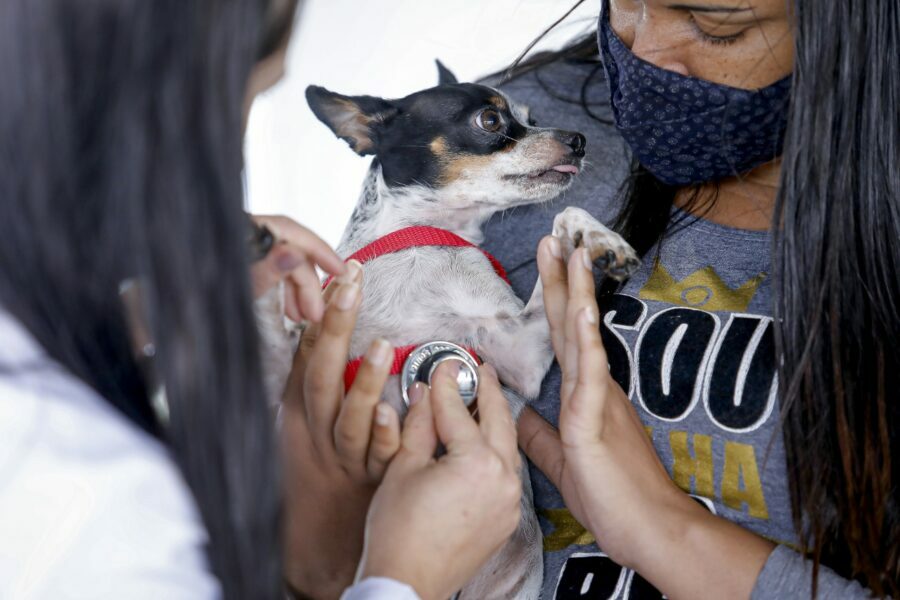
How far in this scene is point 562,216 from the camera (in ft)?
4.67

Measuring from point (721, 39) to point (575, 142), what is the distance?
380 millimetres

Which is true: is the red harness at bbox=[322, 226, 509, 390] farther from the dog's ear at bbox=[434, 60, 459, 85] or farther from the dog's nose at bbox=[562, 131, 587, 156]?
the dog's ear at bbox=[434, 60, 459, 85]

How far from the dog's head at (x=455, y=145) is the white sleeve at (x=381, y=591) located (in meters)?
0.86

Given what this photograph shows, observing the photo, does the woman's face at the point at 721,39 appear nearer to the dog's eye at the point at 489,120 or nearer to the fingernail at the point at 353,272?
the dog's eye at the point at 489,120

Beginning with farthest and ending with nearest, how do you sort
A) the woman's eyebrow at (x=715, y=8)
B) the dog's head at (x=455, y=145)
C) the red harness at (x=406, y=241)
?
the dog's head at (x=455, y=145), the red harness at (x=406, y=241), the woman's eyebrow at (x=715, y=8)

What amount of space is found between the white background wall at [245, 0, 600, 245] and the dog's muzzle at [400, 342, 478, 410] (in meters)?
0.56

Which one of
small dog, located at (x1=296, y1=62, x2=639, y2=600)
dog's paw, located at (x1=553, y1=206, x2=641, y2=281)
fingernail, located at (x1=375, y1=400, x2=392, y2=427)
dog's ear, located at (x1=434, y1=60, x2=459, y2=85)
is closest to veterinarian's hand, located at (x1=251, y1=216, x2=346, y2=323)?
fingernail, located at (x1=375, y1=400, x2=392, y2=427)

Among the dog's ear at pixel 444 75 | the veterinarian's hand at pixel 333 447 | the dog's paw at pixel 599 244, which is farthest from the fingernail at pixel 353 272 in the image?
the dog's ear at pixel 444 75

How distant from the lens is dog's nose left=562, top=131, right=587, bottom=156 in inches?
63.0

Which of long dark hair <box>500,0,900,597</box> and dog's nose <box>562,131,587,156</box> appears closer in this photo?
long dark hair <box>500,0,900,597</box>

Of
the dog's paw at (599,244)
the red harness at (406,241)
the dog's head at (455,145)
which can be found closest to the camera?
the dog's paw at (599,244)

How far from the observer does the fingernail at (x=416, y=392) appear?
1234 mm

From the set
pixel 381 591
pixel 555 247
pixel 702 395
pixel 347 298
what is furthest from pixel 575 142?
pixel 381 591

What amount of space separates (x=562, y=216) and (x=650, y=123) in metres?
0.21
